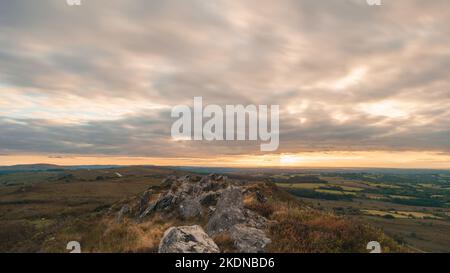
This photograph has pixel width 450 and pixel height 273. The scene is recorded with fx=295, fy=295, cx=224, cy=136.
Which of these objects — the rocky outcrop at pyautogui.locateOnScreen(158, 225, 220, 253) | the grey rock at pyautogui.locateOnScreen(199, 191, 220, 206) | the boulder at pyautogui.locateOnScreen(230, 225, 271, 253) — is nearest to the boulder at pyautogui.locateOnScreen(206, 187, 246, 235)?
the boulder at pyautogui.locateOnScreen(230, 225, 271, 253)

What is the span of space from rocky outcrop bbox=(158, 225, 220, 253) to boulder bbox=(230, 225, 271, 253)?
1844 mm

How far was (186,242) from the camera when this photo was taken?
13422 mm

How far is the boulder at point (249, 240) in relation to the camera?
15.0 meters

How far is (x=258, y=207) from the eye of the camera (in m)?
23.0

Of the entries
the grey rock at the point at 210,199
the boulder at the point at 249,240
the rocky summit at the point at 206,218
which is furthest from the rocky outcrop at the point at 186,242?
the grey rock at the point at 210,199

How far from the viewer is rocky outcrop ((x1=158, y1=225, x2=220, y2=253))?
515 inches

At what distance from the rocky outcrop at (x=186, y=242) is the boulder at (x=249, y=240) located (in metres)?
1.84

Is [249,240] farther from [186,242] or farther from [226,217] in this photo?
[226,217]

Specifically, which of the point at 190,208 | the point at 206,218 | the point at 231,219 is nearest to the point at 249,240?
the point at 231,219

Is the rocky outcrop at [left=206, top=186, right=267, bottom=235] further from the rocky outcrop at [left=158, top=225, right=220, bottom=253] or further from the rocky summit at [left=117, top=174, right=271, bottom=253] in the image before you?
the rocky outcrop at [left=158, top=225, right=220, bottom=253]

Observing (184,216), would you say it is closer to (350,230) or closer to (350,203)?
(350,230)
